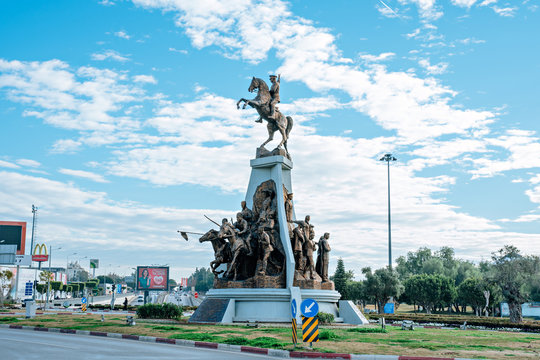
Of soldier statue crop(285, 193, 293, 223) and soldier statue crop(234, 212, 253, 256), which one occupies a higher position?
soldier statue crop(285, 193, 293, 223)

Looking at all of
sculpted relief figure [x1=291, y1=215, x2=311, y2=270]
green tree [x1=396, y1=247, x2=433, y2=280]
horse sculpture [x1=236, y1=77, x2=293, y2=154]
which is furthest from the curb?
green tree [x1=396, y1=247, x2=433, y2=280]

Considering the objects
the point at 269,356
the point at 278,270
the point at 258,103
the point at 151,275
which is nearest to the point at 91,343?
the point at 269,356

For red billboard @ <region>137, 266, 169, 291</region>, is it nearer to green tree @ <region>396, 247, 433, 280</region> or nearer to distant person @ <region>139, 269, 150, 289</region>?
distant person @ <region>139, 269, 150, 289</region>

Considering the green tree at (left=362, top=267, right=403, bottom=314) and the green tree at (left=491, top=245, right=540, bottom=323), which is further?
the green tree at (left=362, top=267, right=403, bottom=314)

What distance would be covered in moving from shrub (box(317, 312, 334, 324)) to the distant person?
5088 cm

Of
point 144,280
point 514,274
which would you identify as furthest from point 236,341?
point 144,280

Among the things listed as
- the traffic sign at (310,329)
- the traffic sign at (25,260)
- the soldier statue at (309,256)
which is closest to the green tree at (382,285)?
the soldier statue at (309,256)

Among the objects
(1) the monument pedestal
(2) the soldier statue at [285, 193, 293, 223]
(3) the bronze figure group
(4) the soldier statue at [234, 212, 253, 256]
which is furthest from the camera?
(2) the soldier statue at [285, 193, 293, 223]

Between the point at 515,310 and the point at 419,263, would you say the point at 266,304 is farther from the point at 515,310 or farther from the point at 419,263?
the point at 419,263

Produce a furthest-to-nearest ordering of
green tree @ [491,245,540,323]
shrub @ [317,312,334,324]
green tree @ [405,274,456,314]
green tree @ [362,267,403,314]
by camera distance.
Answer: green tree @ [405,274,456,314] < green tree @ [362,267,403,314] < green tree @ [491,245,540,323] < shrub @ [317,312,334,324]

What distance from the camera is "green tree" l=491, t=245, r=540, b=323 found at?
119 ft

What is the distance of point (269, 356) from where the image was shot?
44.3 feet

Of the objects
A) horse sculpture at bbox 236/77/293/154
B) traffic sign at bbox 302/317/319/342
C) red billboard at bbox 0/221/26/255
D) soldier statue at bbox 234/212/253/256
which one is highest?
horse sculpture at bbox 236/77/293/154

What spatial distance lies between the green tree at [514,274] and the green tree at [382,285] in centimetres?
1845
